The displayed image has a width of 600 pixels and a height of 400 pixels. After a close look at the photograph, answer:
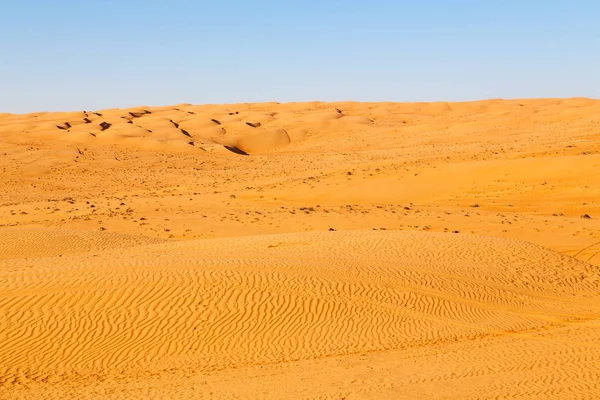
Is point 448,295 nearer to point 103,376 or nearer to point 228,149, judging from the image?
point 103,376

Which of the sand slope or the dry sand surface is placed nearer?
the dry sand surface

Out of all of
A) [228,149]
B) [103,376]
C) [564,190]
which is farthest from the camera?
[228,149]

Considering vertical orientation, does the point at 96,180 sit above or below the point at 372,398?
below

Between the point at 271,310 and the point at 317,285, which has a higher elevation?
the point at 317,285

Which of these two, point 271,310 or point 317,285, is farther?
point 317,285

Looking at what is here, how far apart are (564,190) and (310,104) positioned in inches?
2739

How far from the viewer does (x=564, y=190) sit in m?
29.2

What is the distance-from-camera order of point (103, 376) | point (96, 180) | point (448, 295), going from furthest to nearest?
point (96, 180)
point (448, 295)
point (103, 376)

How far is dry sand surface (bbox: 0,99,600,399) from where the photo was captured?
1011cm

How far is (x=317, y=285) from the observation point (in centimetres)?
1385

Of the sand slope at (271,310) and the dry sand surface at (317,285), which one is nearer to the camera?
the dry sand surface at (317,285)

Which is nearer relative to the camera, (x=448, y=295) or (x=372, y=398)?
(x=372, y=398)

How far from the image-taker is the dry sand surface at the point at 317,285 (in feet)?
33.2

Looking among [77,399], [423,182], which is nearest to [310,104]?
[423,182]
